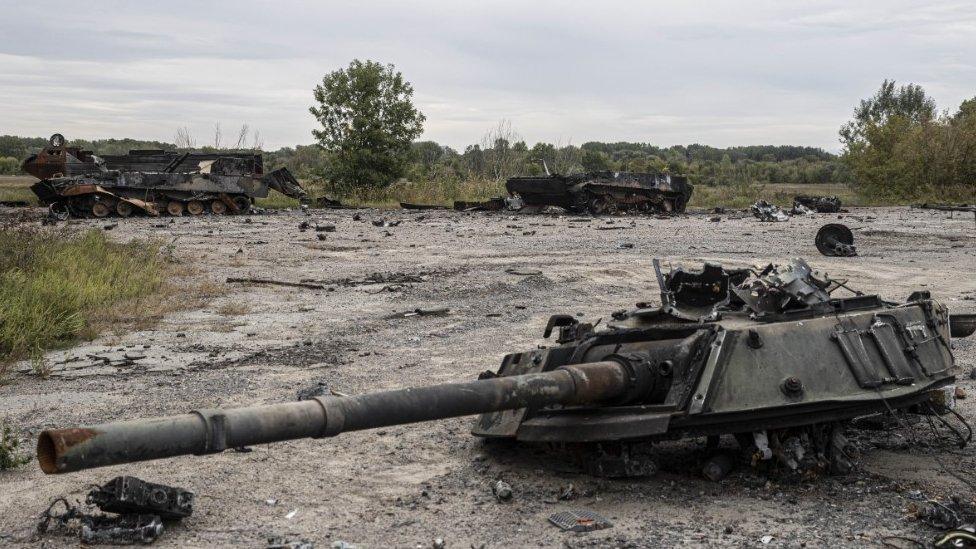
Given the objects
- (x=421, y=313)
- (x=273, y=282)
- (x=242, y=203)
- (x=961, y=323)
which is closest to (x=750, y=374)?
(x=961, y=323)

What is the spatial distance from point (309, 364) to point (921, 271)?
10.4 metres

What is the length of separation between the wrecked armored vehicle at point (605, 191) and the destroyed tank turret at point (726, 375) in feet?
74.5

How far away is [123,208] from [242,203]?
331 centimetres

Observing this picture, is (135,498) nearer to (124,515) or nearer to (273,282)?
(124,515)

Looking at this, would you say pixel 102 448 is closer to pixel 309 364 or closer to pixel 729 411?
pixel 729 411

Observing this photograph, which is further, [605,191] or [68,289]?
[605,191]

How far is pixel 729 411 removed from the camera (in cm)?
539

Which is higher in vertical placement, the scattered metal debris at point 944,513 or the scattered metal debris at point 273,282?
the scattered metal debris at point 944,513

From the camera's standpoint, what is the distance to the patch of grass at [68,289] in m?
9.64

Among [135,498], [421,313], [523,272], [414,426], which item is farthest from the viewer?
[523,272]

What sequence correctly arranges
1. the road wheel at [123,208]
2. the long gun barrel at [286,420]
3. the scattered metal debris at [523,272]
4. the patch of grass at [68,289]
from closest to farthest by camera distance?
the long gun barrel at [286,420] < the patch of grass at [68,289] < the scattered metal debris at [523,272] < the road wheel at [123,208]

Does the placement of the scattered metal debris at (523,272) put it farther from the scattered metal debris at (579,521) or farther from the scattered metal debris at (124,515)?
the scattered metal debris at (124,515)

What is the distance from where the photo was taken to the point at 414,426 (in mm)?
7223

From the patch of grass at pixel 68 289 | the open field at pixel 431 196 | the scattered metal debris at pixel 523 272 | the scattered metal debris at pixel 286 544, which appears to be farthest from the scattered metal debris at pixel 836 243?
the open field at pixel 431 196
